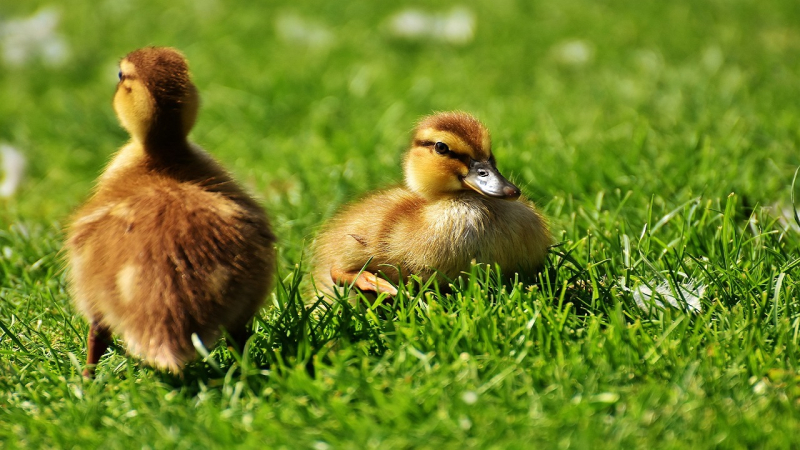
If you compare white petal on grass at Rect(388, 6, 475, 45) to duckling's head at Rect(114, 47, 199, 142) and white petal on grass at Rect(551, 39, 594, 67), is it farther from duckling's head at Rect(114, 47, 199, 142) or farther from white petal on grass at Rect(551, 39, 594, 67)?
duckling's head at Rect(114, 47, 199, 142)

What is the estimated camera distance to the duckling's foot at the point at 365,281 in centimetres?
321

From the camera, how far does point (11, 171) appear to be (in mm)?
5641

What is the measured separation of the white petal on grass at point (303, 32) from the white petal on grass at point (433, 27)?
1.92ft

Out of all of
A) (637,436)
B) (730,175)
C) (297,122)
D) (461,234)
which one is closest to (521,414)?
(637,436)

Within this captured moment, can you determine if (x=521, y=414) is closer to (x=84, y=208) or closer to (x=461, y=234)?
(x=461, y=234)

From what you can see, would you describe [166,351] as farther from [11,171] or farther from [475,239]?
[11,171]

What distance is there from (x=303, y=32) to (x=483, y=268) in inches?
200

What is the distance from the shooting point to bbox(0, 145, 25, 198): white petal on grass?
18.3 ft

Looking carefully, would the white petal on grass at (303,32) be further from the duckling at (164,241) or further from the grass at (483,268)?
the duckling at (164,241)

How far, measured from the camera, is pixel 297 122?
640cm

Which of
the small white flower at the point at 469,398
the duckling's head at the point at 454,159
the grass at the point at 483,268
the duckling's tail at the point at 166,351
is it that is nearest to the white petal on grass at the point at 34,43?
the grass at the point at 483,268

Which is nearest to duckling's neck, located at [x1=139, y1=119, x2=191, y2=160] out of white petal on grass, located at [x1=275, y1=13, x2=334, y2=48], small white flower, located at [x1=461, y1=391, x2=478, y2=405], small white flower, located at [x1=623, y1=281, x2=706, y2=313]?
small white flower, located at [x1=461, y1=391, x2=478, y2=405]

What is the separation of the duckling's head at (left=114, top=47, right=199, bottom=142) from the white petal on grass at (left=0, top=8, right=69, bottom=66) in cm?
463

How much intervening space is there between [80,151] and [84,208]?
3.30 m
